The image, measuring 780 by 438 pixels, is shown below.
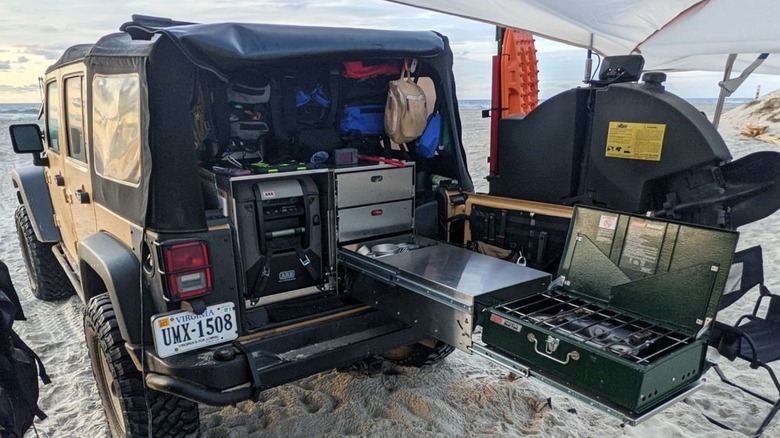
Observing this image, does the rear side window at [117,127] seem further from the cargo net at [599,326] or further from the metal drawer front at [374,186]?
the cargo net at [599,326]

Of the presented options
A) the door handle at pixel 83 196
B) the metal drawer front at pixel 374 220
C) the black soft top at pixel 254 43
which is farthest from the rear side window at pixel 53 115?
the metal drawer front at pixel 374 220

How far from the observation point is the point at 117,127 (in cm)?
263

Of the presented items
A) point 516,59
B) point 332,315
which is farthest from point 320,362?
point 516,59

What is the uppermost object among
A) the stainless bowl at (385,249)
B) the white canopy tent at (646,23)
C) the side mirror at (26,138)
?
the white canopy tent at (646,23)

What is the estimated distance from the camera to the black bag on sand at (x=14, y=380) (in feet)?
6.77

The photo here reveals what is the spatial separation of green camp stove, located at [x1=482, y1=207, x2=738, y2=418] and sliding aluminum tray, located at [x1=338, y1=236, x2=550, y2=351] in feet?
0.29

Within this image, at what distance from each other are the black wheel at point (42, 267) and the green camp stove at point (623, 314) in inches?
171

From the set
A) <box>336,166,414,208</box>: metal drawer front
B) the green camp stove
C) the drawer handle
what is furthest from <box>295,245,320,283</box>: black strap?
the drawer handle

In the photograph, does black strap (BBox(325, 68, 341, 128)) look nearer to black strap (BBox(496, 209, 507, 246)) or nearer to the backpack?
the backpack

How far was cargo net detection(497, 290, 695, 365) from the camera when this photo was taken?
191cm

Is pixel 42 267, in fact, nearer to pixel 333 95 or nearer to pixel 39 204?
pixel 39 204

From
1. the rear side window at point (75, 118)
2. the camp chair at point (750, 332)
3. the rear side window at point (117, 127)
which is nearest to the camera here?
the rear side window at point (117, 127)

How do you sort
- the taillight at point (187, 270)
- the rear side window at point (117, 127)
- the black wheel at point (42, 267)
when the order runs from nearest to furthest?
1. the taillight at point (187, 270)
2. the rear side window at point (117, 127)
3. the black wheel at point (42, 267)

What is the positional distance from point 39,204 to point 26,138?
31.2 inches
